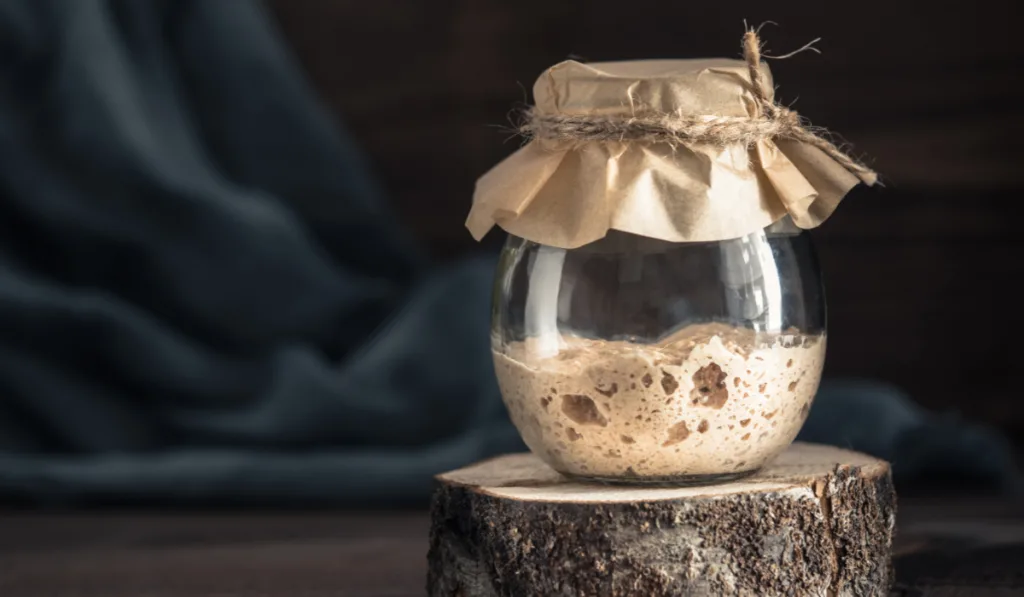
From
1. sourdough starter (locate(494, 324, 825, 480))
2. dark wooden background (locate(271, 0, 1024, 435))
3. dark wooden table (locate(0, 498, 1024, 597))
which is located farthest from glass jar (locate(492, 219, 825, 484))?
dark wooden background (locate(271, 0, 1024, 435))

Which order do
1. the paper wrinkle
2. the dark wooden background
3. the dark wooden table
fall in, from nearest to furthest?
the paper wrinkle
the dark wooden table
the dark wooden background

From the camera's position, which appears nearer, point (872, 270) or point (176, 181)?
point (176, 181)

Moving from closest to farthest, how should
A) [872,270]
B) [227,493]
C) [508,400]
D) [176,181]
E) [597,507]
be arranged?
[597,507] → [508,400] → [227,493] → [176,181] → [872,270]

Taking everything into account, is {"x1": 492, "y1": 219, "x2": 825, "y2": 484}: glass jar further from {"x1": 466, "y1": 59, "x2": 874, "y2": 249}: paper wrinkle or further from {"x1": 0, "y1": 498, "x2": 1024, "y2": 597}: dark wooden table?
{"x1": 0, "y1": 498, "x2": 1024, "y2": 597}: dark wooden table

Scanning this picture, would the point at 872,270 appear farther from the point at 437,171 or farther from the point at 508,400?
the point at 508,400

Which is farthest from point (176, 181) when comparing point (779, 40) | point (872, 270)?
point (872, 270)

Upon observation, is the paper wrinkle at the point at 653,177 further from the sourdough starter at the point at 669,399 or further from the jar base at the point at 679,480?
the jar base at the point at 679,480
